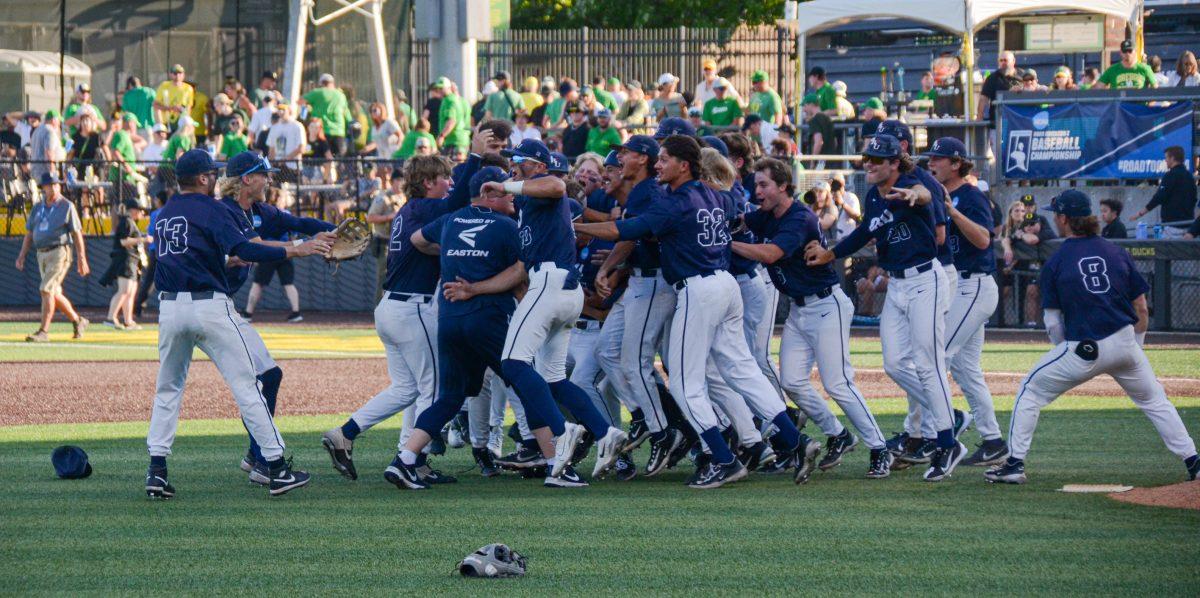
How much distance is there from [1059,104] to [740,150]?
11.1 metres

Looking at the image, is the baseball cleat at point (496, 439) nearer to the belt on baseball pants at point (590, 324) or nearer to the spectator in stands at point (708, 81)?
the belt on baseball pants at point (590, 324)

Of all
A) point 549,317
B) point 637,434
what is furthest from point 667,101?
point 549,317

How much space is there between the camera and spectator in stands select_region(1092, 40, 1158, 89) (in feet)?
69.8

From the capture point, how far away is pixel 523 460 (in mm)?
9914

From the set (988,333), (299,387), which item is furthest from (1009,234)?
(299,387)

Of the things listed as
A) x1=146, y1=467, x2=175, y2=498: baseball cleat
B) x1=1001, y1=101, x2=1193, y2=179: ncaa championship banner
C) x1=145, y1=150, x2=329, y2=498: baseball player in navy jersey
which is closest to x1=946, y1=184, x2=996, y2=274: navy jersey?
x1=145, y1=150, x2=329, y2=498: baseball player in navy jersey

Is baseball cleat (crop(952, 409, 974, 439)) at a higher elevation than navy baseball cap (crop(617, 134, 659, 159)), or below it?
below

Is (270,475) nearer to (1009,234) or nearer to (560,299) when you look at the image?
(560,299)

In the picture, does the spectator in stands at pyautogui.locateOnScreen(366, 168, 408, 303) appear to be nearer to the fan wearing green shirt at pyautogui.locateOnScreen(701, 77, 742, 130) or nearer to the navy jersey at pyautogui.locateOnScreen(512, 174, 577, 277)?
the fan wearing green shirt at pyautogui.locateOnScreen(701, 77, 742, 130)

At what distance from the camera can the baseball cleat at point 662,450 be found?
988cm

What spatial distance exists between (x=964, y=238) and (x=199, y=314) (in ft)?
16.3

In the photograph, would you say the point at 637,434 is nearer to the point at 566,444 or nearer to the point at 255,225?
the point at 566,444

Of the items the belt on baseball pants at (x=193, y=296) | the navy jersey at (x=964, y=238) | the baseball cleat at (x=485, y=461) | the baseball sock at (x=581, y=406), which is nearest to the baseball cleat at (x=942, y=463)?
the navy jersey at (x=964, y=238)

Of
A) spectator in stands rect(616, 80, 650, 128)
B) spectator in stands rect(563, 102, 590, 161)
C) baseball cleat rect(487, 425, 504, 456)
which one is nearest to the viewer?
baseball cleat rect(487, 425, 504, 456)
